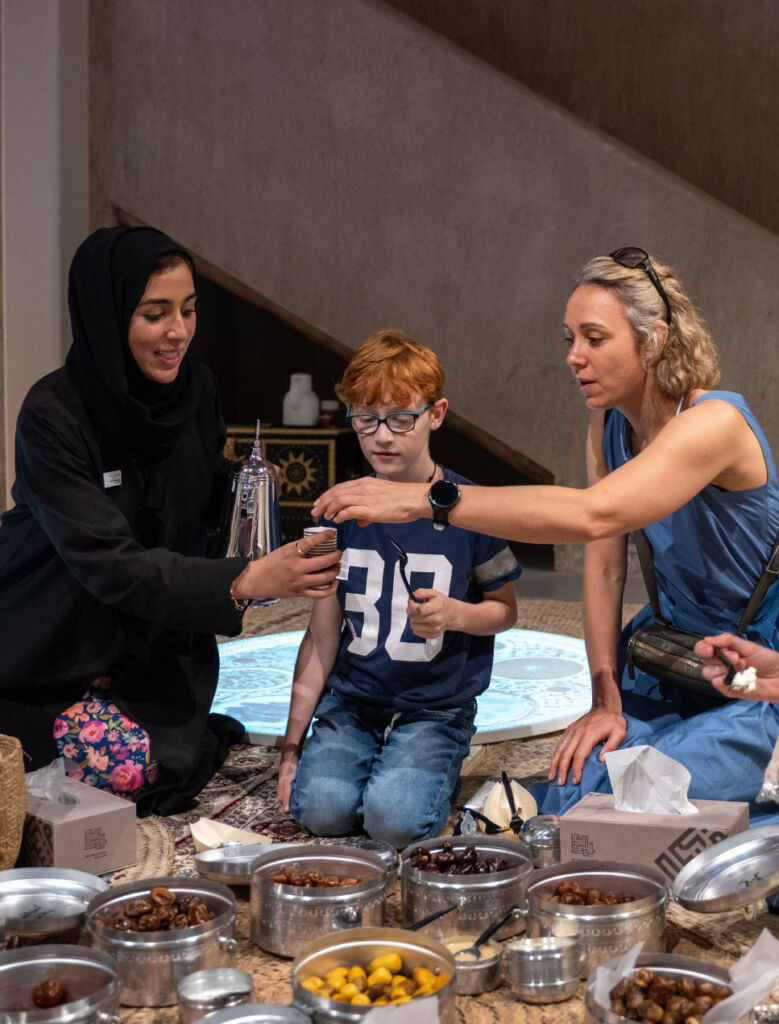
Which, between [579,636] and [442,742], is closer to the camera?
[442,742]

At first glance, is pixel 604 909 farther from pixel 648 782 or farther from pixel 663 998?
pixel 648 782

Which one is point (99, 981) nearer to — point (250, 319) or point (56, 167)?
point (56, 167)

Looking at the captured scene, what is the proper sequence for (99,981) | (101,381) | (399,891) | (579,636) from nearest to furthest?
1. (99,981)
2. (399,891)
3. (101,381)
4. (579,636)

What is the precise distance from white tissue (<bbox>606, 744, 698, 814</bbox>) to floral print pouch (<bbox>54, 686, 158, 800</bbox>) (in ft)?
3.50

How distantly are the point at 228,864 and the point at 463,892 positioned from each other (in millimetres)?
497

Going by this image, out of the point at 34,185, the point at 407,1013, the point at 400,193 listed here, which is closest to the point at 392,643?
the point at 407,1013

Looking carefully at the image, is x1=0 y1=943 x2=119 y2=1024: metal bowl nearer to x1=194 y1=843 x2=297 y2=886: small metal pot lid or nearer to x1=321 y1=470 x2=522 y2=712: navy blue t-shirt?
x1=194 y1=843 x2=297 y2=886: small metal pot lid

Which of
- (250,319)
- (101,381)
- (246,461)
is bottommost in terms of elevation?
(246,461)

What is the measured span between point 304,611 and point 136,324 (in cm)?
305

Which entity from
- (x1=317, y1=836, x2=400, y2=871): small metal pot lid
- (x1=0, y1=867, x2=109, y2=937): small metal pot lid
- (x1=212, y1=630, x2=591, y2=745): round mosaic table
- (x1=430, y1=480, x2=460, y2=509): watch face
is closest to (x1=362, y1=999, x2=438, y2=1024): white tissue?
(x1=317, y1=836, x2=400, y2=871): small metal pot lid

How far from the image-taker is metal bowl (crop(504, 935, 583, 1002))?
5.94 ft

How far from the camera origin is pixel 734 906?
1935 mm

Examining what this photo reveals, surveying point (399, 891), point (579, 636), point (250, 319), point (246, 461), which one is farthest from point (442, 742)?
point (250, 319)

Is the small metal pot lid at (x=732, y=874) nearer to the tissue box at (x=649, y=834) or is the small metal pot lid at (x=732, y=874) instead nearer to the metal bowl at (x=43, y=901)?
the tissue box at (x=649, y=834)
